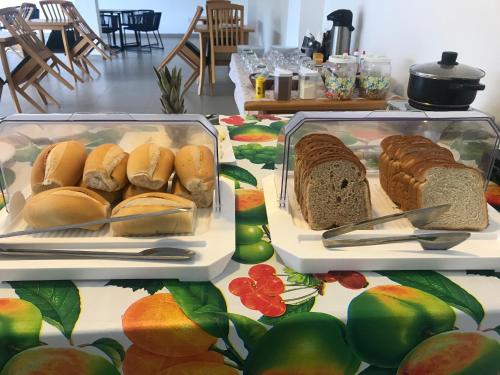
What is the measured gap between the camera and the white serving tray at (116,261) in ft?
1.62

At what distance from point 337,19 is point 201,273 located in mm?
1977

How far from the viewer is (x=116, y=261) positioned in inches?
19.9

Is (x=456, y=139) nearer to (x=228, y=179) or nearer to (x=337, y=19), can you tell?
(x=228, y=179)

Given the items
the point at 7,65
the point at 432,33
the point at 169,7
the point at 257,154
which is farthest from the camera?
the point at 169,7

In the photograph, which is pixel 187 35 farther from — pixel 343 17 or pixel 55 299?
pixel 55 299

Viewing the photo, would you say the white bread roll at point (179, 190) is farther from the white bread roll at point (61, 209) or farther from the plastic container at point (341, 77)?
the plastic container at point (341, 77)

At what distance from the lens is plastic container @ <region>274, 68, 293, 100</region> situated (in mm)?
1665

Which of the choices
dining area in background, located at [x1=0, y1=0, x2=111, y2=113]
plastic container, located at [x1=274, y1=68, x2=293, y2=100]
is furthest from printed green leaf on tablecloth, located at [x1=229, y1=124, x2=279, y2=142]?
dining area in background, located at [x1=0, y1=0, x2=111, y2=113]

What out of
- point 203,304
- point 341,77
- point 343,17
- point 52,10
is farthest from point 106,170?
point 52,10

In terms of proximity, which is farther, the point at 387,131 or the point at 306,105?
the point at 306,105

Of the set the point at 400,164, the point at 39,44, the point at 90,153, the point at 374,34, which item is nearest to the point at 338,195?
the point at 400,164

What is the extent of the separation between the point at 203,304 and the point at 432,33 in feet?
4.62

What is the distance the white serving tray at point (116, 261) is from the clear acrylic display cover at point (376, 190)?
0.08 m

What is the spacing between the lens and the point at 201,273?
51 cm
